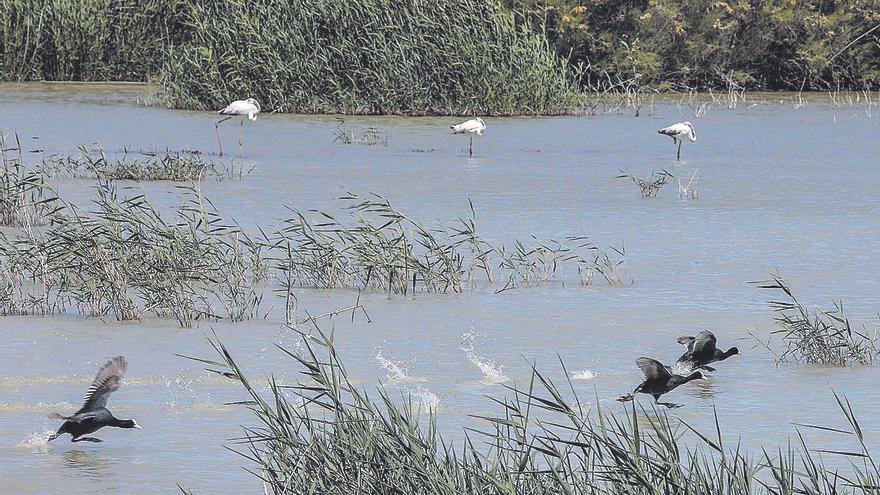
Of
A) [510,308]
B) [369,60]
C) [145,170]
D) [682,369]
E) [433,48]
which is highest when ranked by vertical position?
[433,48]

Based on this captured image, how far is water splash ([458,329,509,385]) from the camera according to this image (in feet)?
25.5

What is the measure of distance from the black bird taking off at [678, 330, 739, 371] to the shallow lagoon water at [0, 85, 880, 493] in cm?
15

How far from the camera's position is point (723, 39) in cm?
3553

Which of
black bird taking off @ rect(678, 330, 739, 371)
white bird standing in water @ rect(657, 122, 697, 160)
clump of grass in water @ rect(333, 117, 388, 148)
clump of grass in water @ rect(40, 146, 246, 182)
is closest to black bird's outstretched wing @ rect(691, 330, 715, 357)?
black bird taking off @ rect(678, 330, 739, 371)

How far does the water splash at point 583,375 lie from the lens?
25.7 ft

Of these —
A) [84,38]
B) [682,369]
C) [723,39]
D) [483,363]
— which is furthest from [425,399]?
[723,39]

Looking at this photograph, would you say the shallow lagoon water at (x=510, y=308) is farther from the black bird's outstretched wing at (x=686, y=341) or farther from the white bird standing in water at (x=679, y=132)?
the white bird standing in water at (x=679, y=132)

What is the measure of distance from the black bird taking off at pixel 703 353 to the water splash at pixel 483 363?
2.96 ft

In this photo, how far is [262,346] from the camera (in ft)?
28.2

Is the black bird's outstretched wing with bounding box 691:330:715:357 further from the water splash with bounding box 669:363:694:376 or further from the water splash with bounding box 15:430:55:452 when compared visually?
the water splash with bounding box 15:430:55:452

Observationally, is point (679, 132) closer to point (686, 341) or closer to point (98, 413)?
point (686, 341)

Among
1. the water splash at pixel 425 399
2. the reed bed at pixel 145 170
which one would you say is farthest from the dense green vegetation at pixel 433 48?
the water splash at pixel 425 399

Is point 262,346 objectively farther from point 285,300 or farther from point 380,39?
point 380,39

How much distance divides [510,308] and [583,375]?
2069 millimetres
